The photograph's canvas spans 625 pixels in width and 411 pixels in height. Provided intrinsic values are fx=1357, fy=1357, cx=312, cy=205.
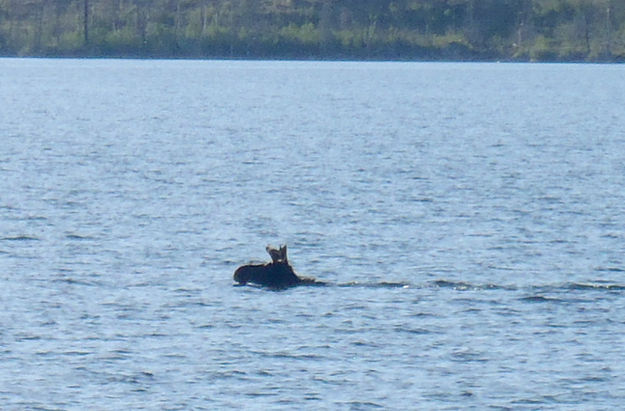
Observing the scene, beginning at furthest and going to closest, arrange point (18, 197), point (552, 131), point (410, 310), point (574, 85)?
point (574, 85) → point (552, 131) → point (18, 197) → point (410, 310)

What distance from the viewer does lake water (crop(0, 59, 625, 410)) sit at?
24.7 metres

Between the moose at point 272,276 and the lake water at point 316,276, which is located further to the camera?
the moose at point 272,276

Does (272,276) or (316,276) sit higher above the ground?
(272,276)

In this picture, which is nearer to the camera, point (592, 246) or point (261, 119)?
point (592, 246)

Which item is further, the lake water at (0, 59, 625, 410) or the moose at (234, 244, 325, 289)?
the moose at (234, 244, 325, 289)

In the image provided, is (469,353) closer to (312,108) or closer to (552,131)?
(552,131)

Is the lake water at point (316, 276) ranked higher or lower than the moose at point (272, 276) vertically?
lower

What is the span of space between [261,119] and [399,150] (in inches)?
1356

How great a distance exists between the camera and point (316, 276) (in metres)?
35.0

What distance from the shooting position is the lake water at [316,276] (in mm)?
24688

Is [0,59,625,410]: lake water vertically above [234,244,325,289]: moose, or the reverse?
[234,244,325,289]: moose

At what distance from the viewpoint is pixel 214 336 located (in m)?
27.9

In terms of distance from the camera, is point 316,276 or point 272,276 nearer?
point 272,276

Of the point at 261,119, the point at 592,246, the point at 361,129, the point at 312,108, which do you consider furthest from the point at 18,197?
the point at 312,108
